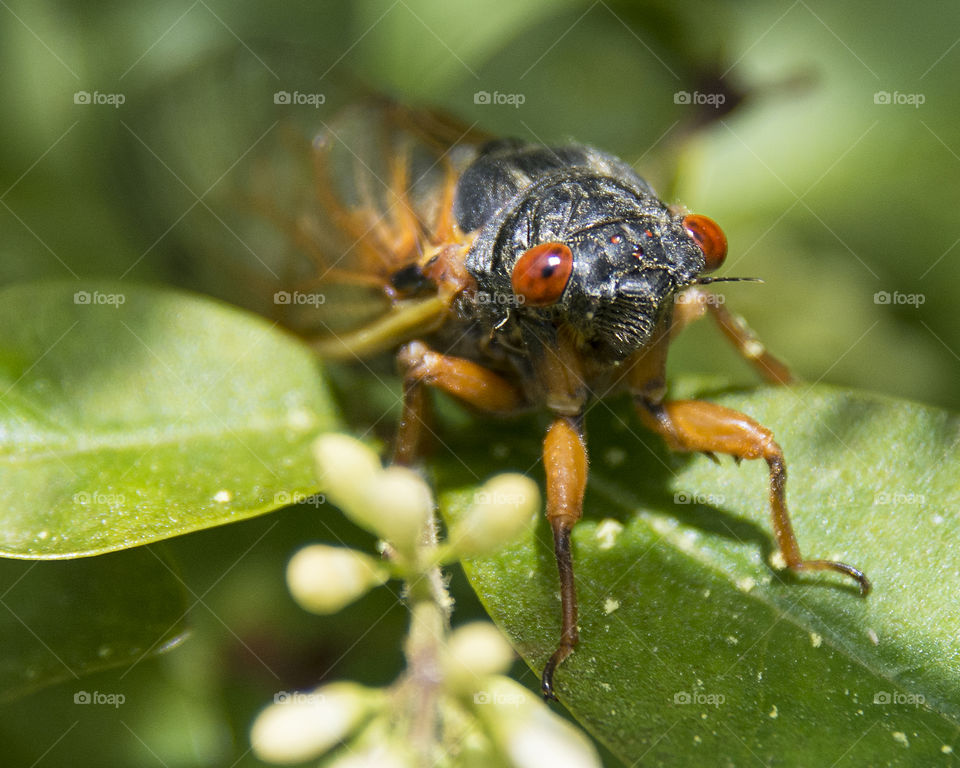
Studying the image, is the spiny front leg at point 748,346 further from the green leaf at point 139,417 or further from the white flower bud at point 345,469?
the white flower bud at point 345,469

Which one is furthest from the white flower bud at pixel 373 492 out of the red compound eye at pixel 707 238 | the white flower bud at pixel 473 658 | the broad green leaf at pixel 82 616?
the red compound eye at pixel 707 238

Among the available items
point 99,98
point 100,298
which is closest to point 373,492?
point 100,298

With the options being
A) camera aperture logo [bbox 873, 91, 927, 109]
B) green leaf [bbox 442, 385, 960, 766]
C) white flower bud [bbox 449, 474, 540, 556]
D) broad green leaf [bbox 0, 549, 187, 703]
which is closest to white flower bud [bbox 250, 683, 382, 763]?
white flower bud [bbox 449, 474, 540, 556]

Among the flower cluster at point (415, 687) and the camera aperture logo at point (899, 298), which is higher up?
the flower cluster at point (415, 687)

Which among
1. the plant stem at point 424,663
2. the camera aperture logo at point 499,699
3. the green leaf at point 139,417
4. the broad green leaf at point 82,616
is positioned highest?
the plant stem at point 424,663

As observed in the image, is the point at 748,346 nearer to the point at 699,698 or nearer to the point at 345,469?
the point at 699,698

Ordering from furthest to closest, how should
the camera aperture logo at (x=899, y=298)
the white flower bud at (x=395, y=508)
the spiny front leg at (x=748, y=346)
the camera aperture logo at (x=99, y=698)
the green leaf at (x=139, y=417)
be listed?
the camera aperture logo at (x=899, y=298), the spiny front leg at (x=748, y=346), the camera aperture logo at (x=99, y=698), the green leaf at (x=139, y=417), the white flower bud at (x=395, y=508)

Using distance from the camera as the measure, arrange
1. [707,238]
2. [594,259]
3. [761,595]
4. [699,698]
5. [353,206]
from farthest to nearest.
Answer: [353,206], [707,238], [594,259], [761,595], [699,698]
